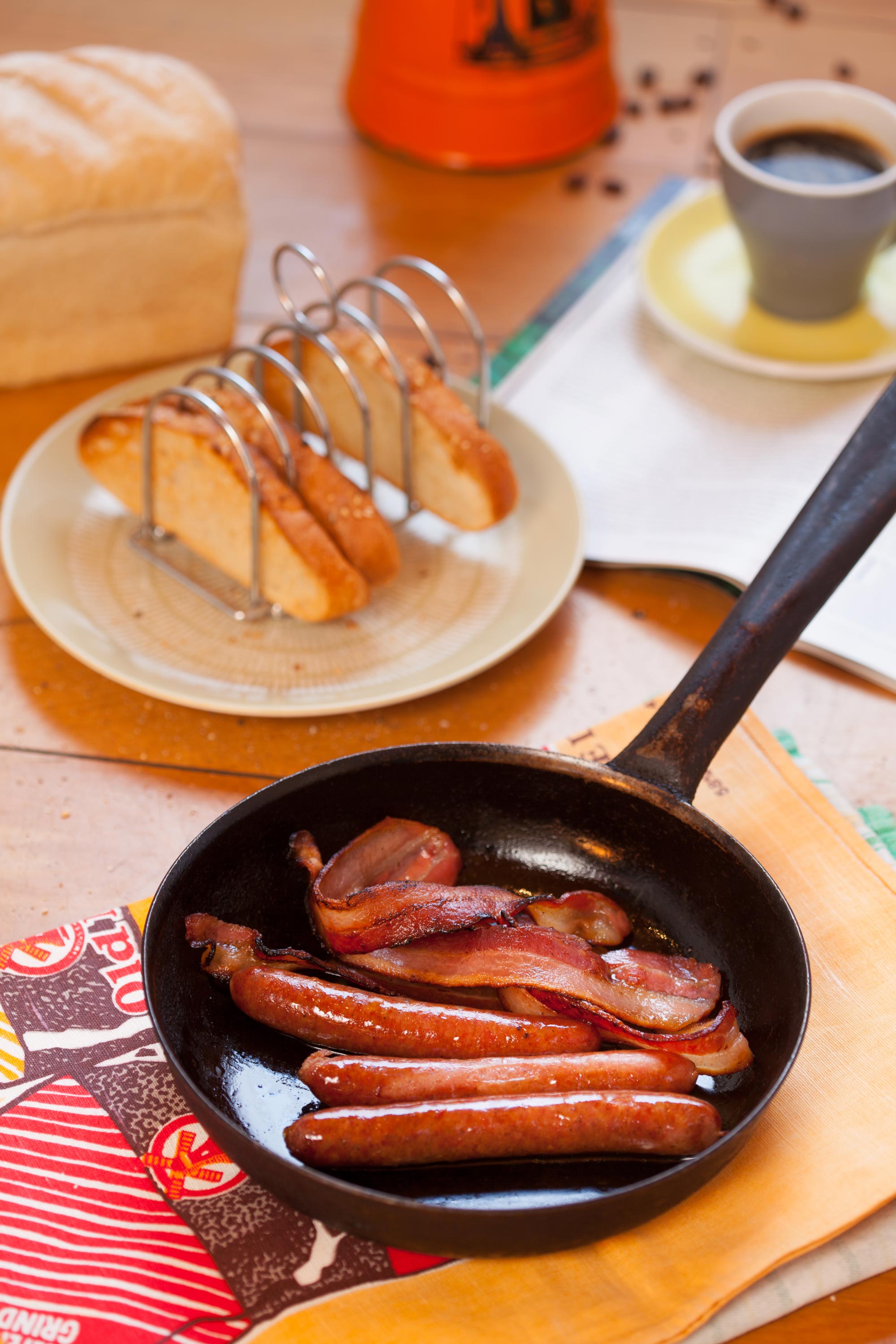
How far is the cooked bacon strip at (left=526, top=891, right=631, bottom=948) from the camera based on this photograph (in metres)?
1.02

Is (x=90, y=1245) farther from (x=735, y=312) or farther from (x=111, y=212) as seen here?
(x=735, y=312)

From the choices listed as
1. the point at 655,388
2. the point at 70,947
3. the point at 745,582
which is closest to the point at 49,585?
the point at 70,947

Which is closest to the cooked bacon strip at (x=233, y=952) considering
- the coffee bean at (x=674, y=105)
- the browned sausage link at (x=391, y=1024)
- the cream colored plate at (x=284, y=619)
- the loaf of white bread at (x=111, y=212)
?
the browned sausage link at (x=391, y=1024)

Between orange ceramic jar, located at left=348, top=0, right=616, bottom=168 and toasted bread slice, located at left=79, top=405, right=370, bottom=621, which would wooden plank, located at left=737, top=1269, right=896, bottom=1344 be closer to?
toasted bread slice, located at left=79, top=405, right=370, bottom=621

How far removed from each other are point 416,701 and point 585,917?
0.40 meters

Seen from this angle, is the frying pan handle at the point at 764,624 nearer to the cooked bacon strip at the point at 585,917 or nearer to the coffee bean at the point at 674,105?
the cooked bacon strip at the point at 585,917

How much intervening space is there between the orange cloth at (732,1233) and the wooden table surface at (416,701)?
7cm

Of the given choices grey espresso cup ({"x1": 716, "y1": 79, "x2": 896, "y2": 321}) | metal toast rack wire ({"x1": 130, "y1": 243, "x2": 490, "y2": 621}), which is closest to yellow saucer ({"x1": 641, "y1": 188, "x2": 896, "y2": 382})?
grey espresso cup ({"x1": 716, "y1": 79, "x2": 896, "y2": 321})

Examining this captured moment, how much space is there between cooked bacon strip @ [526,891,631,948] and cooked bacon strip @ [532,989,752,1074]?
91mm

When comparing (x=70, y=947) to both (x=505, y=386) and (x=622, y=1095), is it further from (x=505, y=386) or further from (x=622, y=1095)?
(x=505, y=386)

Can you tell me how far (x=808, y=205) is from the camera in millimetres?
1664

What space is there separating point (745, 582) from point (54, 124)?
41.8 inches

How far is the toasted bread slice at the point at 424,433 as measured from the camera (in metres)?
1.44

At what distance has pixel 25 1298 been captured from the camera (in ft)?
2.66
